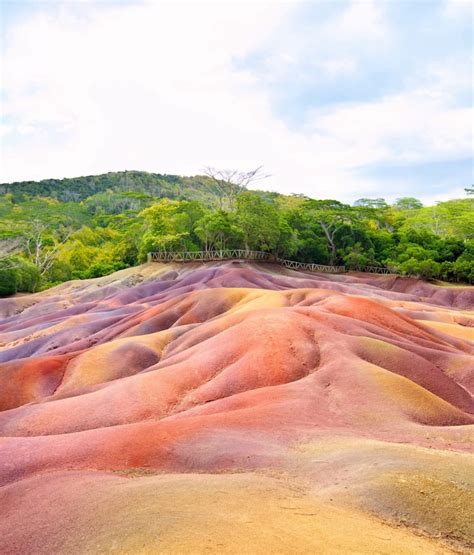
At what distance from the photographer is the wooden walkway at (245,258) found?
241 ft

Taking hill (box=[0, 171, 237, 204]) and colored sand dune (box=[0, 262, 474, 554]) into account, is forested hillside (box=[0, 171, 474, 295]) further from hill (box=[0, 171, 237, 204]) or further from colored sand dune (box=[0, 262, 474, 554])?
hill (box=[0, 171, 237, 204])

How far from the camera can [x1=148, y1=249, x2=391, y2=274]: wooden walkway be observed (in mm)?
73375

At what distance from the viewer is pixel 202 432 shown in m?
14.0

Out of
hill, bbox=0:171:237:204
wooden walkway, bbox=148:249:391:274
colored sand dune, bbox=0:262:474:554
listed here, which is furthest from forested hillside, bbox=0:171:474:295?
hill, bbox=0:171:237:204

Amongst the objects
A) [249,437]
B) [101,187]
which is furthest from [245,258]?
[101,187]

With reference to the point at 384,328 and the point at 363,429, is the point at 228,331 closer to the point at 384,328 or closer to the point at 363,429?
the point at 384,328

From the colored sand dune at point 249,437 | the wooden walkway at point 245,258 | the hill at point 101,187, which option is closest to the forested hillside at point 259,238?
the wooden walkway at point 245,258

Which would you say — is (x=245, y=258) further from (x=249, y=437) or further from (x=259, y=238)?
(x=249, y=437)

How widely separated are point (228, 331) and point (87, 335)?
58.9ft

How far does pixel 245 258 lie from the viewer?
72.4 meters

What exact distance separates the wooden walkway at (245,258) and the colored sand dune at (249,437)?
3422 cm

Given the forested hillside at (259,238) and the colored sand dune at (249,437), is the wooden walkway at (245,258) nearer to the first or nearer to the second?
the forested hillside at (259,238)

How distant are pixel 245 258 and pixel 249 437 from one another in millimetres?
59122

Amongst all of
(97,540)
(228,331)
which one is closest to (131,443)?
(97,540)
